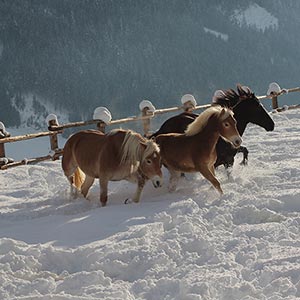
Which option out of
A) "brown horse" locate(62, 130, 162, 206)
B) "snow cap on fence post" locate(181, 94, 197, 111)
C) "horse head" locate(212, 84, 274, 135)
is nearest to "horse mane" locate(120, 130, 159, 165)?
"brown horse" locate(62, 130, 162, 206)

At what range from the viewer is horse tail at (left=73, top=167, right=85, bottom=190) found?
23.9 feet

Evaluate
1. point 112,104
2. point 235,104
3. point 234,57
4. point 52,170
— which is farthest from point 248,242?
point 234,57

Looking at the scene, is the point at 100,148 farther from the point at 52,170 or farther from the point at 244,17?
the point at 244,17

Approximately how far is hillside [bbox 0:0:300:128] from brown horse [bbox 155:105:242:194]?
9770 cm

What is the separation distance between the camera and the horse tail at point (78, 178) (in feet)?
23.9

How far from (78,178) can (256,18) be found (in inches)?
5907

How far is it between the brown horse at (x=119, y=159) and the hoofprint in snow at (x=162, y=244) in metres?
0.34

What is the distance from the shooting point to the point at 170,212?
216 inches

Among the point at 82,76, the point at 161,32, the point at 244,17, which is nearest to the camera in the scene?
the point at 82,76

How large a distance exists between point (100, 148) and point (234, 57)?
120105 millimetres

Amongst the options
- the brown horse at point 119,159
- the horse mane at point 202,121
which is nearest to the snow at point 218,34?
the horse mane at point 202,121

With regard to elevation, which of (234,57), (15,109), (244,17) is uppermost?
(244,17)

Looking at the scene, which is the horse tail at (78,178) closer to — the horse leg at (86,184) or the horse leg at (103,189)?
the horse leg at (86,184)

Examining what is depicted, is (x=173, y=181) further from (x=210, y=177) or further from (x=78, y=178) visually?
(x=78, y=178)
